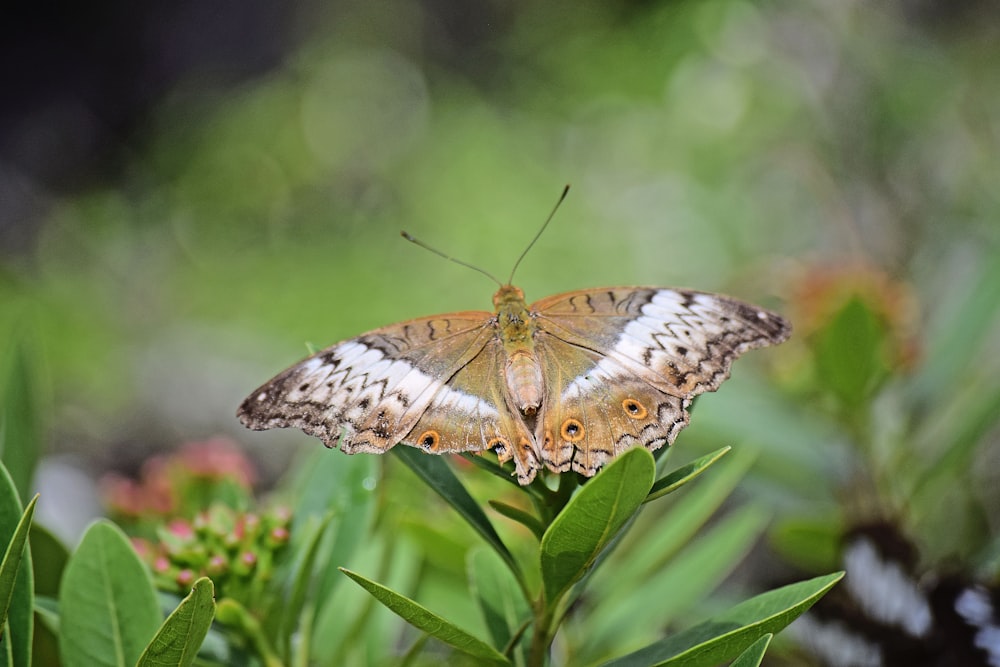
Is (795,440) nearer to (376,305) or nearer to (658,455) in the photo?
(658,455)

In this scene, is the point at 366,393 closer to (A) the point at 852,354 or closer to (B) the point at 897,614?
(B) the point at 897,614

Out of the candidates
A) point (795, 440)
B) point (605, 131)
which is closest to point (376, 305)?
point (605, 131)

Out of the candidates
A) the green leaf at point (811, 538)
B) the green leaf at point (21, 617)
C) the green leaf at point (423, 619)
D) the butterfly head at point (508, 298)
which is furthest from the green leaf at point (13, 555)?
the green leaf at point (811, 538)

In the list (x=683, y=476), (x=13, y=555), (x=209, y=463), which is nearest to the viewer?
(x=13, y=555)

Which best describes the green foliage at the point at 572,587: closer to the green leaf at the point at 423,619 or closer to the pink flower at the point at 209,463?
the green leaf at the point at 423,619

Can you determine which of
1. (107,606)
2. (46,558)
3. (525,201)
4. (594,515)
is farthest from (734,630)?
(525,201)

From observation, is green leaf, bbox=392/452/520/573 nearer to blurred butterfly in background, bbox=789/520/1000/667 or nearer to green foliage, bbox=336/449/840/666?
green foliage, bbox=336/449/840/666

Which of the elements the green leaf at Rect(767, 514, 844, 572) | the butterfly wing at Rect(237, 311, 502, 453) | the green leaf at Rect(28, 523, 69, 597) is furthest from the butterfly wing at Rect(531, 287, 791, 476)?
the green leaf at Rect(28, 523, 69, 597)
